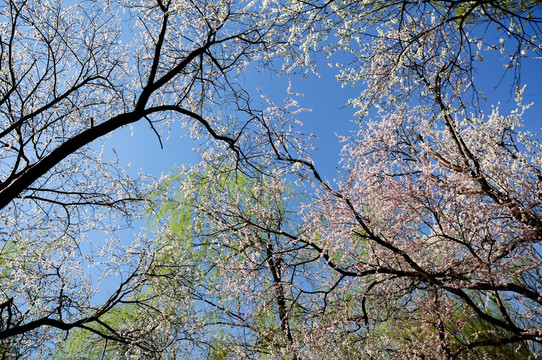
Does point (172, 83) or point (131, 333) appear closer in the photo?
point (131, 333)

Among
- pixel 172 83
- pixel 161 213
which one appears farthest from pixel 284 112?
pixel 161 213

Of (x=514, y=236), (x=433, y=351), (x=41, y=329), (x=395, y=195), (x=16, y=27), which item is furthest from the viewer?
(x=41, y=329)

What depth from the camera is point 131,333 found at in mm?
5469

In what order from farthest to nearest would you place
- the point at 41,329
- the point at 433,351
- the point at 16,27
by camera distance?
1. the point at 41,329
2. the point at 16,27
3. the point at 433,351

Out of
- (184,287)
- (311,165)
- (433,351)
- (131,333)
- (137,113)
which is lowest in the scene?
(433,351)

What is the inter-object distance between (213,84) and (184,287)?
313 cm

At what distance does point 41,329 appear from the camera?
567 cm

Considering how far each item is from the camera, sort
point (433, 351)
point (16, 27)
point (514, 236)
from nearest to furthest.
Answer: point (514, 236), point (433, 351), point (16, 27)

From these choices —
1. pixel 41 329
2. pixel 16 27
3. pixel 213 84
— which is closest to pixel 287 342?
pixel 41 329

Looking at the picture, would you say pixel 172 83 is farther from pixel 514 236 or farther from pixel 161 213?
pixel 514 236

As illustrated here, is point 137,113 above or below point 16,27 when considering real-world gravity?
below

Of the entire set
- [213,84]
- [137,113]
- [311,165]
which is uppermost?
[213,84]

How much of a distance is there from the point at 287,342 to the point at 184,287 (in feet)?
5.50

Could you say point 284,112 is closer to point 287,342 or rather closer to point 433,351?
point 287,342
